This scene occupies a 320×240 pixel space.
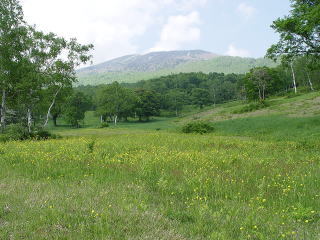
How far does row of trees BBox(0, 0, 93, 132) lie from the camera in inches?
1155

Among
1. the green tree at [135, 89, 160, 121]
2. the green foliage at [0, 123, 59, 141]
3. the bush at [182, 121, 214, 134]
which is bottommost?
the bush at [182, 121, 214, 134]

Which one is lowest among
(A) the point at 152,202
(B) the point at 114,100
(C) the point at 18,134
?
(A) the point at 152,202

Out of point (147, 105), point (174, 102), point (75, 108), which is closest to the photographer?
point (75, 108)

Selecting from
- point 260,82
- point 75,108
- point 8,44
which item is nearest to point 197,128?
point 8,44

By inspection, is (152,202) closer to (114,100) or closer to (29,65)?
A: (29,65)

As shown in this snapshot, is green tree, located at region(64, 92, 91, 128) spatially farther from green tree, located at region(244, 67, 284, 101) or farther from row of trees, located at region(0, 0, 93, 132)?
green tree, located at region(244, 67, 284, 101)

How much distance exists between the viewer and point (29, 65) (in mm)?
31719

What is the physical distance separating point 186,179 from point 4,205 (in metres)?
4.91

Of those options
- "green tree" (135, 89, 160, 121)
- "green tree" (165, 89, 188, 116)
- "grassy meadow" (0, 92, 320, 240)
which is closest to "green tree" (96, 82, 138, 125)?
"green tree" (135, 89, 160, 121)

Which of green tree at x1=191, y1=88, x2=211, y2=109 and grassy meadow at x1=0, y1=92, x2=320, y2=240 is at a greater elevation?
green tree at x1=191, y1=88, x2=211, y2=109

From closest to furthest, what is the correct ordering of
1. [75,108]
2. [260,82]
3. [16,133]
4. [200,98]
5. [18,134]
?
[18,134] → [16,133] → [75,108] → [260,82] → [200,98]

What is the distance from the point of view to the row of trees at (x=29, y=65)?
29.3 metres

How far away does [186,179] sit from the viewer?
8.48 metres

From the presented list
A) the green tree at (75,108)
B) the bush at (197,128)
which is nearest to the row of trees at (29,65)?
the bush at (197,128)
